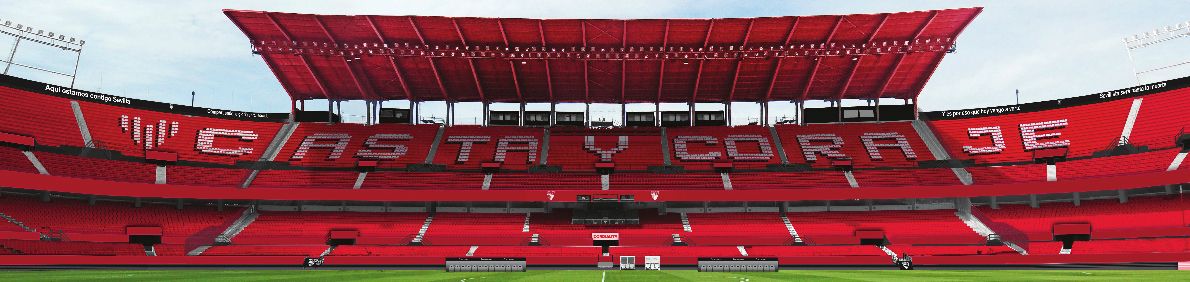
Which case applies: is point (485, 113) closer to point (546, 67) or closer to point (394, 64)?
point (546, 67)

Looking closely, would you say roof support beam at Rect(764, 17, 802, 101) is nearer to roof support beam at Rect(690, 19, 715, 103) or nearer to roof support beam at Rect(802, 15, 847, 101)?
roof support beam at Rect(802, 15, 847, 101)

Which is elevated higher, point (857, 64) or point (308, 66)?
point (857, 64)

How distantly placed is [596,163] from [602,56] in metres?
7.70

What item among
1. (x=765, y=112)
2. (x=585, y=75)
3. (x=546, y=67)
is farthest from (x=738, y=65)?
(x=546, y=67)

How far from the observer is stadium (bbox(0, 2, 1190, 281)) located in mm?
40906

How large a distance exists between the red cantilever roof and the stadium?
20 cm

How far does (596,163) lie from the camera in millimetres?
52719

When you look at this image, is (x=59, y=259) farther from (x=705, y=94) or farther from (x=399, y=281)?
(x=705, y=94)

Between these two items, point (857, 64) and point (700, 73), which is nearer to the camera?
point (857, 64)

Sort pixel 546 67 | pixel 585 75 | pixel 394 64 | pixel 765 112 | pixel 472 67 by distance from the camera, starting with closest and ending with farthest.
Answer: pixel 394 64 → pixel 472 67 → pixel 546 67 → pixel 585 75 → pixel 765 112

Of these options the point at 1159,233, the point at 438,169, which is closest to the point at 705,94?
the point at 438,169

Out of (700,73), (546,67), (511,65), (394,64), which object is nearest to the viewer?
(394,64)

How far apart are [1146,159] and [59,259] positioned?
5614 cm

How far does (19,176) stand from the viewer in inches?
1507
